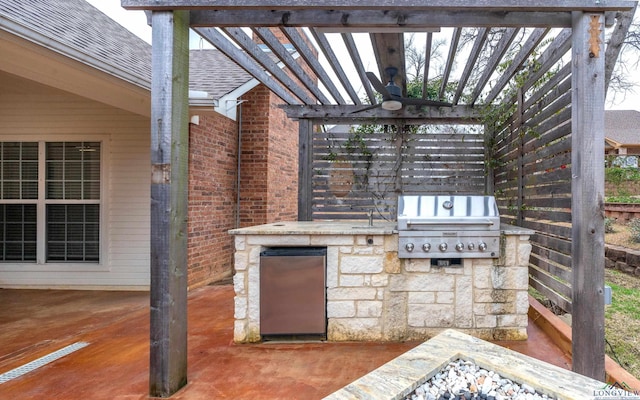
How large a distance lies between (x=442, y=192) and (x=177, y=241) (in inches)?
154

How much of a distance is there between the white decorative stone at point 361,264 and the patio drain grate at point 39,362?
2.33 m

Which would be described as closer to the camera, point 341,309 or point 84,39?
point 341,309

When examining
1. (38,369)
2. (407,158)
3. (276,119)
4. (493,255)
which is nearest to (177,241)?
(38,369)

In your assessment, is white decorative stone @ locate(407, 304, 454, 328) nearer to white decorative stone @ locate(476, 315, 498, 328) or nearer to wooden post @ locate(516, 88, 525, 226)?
white decorative stone @ locate(476, 315, 498, 328)

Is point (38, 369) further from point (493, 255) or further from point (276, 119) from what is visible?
point (276, 119)

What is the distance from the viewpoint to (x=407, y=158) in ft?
16.8

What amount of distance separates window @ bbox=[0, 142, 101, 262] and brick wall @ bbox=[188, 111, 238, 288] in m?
1.38

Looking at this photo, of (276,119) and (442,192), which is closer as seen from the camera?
(442,192)

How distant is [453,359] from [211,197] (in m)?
4.31

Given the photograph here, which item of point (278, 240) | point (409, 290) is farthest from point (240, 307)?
point (409, 290)

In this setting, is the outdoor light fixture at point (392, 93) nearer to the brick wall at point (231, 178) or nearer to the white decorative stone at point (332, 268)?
the white decorative stone at point (332, 268)

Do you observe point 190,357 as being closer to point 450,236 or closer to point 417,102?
point 450,236

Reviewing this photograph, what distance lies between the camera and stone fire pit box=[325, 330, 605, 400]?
4.35 ft

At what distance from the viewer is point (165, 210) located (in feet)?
7.00
